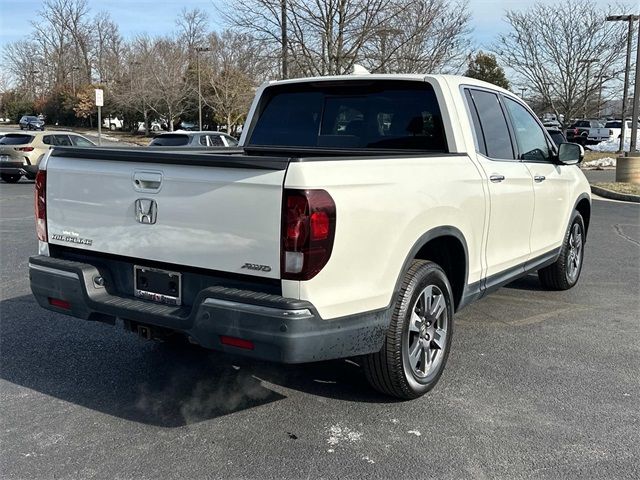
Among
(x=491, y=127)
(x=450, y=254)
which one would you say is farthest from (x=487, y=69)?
(x=450, y=254)

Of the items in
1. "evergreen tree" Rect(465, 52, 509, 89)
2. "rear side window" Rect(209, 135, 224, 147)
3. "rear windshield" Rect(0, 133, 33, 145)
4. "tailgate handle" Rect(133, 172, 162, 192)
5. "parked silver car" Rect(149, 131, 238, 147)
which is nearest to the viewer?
"tailgate handle" Rect(133, 172, 162, 192)

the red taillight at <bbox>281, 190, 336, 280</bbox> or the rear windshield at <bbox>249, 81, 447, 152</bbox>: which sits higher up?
the rear windshield at <bbox>249, 81, 447, 152</bbox>

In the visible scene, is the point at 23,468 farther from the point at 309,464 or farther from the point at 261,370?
the point at 261,370

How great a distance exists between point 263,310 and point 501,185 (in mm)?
2322

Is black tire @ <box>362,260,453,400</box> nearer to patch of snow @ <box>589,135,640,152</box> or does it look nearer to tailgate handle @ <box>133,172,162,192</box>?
tailgate handle @ <box>133,172,162,192</box>

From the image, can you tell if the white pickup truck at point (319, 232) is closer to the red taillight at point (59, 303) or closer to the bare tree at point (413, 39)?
the red taillight at point (59, 303)

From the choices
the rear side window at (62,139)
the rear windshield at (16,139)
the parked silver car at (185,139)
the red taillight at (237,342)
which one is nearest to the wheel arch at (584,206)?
the red taillight at (237,342)

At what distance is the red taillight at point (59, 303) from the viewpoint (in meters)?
3.65

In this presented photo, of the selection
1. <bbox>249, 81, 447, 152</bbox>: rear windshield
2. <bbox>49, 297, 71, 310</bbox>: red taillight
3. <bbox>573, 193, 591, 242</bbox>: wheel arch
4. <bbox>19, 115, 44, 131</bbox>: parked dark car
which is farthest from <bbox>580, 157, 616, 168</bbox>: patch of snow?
<bbox>19, 115, 44, 131</bbox>: parked dark car

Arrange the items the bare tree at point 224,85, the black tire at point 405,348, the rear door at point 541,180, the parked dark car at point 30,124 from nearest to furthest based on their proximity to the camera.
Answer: the black tire at point 405,348
the rear door at point 541,180
the bare tree at point 224,85
the parked dark car at point 30,124

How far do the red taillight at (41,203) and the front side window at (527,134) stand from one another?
3.51 metres

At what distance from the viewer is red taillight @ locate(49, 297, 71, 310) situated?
365 cm

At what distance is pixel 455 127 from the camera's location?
14.2 feet

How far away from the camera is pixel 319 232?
2.94 meters
